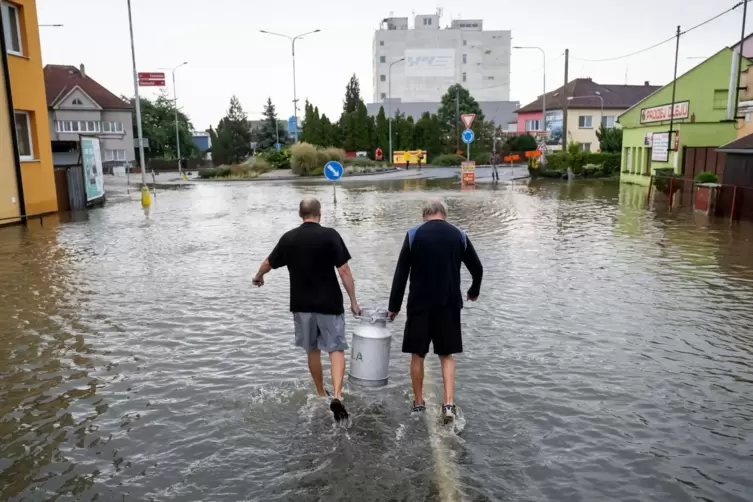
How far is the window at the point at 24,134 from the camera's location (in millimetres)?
21016

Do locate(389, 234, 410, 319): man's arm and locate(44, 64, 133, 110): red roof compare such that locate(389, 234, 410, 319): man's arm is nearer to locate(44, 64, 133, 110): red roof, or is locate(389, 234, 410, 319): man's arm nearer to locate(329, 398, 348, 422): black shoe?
locate(329, 398, 348, 422): black shoe

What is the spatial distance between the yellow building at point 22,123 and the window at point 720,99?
29.6 m

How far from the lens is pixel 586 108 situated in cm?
7431

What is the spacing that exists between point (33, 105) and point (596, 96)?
66.7 meters

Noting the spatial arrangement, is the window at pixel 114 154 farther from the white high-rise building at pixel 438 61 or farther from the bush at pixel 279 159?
the white high-rise building at pixel 438 61

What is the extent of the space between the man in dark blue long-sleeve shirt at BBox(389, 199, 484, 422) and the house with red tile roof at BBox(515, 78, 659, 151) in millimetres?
68795

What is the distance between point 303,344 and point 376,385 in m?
0.72

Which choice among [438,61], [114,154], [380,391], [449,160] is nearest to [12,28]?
[380,391]

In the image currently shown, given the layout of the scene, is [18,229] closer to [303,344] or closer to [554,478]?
[303,344]

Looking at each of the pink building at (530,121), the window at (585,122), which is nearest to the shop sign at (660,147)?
the window at (585,122)

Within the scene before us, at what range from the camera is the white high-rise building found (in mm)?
112438

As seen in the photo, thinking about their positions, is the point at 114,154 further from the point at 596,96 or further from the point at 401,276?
the point at 401,276

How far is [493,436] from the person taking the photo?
16.6 feet

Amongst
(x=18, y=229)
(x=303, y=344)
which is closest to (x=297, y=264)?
(x=303, y=344)
